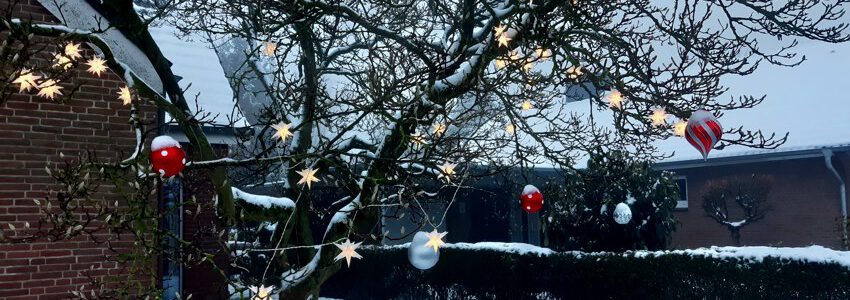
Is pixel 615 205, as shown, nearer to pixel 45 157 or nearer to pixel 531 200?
pixel 531 200

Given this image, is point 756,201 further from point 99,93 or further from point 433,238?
point 99,93

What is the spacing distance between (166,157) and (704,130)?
419cm

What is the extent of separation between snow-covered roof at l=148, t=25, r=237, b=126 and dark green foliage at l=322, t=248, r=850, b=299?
13.3ft

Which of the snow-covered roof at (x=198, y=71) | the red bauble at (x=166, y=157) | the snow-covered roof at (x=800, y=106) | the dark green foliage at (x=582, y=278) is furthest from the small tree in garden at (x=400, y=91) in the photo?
the snow-covered roof at (x=800, y=106)

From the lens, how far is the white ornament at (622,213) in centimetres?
1045

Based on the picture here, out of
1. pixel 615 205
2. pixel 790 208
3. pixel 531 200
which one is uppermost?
pixel 531 200

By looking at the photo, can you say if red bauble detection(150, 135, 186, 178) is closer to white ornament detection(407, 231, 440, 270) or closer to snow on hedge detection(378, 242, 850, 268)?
white ornament detection(407, 231, 440, 270)

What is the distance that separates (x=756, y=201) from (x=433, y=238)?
1389 centimetres

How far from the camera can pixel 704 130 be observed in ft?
18.4

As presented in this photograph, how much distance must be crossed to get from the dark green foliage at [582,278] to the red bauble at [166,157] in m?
6.65

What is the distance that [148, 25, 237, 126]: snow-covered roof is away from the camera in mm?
11938

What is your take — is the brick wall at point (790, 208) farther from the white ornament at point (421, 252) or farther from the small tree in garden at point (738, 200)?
the white ornament at point (421, 252)

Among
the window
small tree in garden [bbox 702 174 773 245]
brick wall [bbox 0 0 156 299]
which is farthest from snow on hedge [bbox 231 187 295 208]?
the window

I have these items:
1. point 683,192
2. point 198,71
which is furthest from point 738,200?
point 198,71
